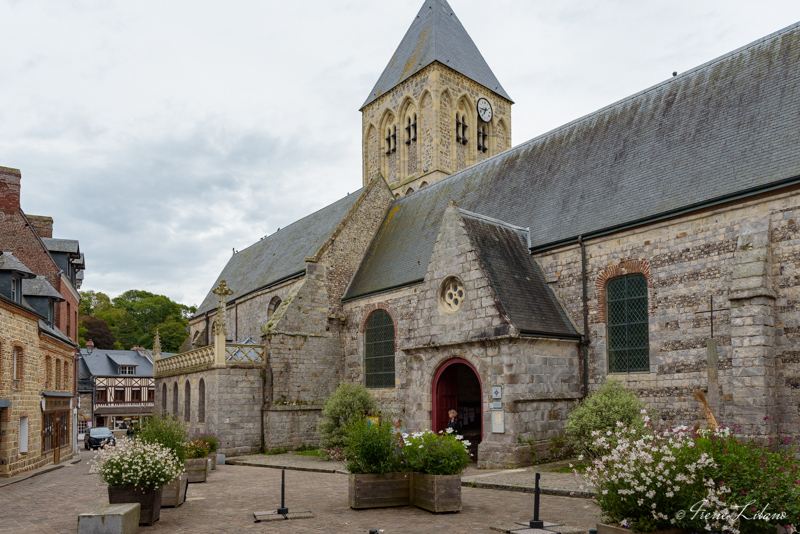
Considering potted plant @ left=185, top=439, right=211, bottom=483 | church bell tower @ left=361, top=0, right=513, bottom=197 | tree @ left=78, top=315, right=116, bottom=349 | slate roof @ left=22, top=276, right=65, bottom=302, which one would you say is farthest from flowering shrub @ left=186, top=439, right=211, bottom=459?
tree @ left=78, top=315, right=116, bottom=349

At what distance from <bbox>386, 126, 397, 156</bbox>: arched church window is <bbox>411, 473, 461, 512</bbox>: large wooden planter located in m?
31.6

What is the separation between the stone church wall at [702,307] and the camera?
12914 millimetres

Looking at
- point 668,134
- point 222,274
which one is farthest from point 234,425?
point 222,274

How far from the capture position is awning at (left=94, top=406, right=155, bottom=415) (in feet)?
185

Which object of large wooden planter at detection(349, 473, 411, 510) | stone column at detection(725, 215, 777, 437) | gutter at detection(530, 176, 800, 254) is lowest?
large wooden planter at detection(349, 473, 411, 510)

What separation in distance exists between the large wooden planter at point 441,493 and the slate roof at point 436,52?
3079cm

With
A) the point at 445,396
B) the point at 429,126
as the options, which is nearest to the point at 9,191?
the point at 445,396

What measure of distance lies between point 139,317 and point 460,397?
238ft

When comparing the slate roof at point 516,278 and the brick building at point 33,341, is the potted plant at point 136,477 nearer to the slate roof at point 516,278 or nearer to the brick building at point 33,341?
the slate roof at point 516,278

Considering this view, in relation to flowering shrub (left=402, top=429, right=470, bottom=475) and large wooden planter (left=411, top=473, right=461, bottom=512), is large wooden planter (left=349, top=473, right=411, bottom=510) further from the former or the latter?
large wooden planter (left=411, top=473, right=461, bottom=512)

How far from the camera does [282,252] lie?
32.6 m

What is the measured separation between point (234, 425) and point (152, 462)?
13.4m

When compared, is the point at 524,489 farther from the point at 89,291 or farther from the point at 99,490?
the point at 89,291

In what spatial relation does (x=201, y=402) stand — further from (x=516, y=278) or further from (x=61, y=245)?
(x=516, y=278)
